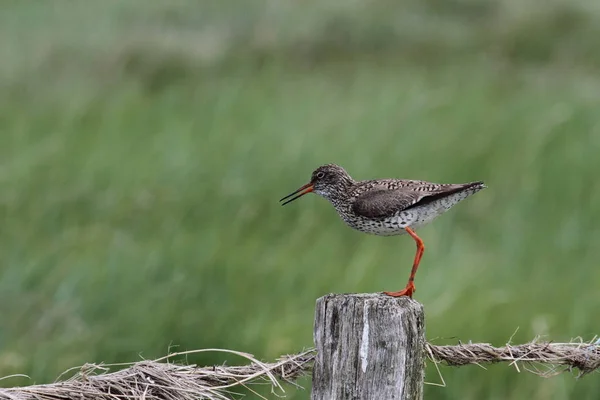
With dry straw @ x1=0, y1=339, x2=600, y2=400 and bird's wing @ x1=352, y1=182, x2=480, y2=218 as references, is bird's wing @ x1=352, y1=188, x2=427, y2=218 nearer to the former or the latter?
bird's wing @ x1=352, y1=182, x2=480, y2=218

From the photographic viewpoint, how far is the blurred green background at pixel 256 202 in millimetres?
6688

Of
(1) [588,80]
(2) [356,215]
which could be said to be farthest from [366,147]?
(1) [588,80]

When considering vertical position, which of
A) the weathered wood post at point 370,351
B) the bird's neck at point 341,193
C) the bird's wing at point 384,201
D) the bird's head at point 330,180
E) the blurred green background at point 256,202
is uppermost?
the blurred green background at point 256,202

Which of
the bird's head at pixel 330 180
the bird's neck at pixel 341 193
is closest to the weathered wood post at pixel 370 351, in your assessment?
the bird's neck at pixel 341 193

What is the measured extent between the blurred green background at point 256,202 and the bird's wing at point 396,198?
2.26 feet

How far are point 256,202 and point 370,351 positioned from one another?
5.34m

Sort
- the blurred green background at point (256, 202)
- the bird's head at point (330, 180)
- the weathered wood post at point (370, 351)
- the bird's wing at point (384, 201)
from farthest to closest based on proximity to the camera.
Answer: the blurred green background at point (256, 202), the bird's head at point (330, 180), the bird's wing at point (384, 201), the weathered wood post at point (370, 351)

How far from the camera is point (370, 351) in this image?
338 cm

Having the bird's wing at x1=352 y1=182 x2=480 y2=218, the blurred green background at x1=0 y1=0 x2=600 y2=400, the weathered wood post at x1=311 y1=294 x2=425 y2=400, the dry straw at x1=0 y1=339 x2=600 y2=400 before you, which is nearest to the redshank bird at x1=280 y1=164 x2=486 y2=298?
the bird's wing at x1=352 y1=182 x2=480 y2=218

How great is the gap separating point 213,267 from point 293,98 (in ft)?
15.6

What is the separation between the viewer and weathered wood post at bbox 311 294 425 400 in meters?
3.38

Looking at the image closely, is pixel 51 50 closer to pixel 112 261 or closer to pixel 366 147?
pixel 366 147

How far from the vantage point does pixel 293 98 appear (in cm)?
1154

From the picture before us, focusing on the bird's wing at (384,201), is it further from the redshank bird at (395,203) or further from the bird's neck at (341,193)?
the bird's neck at (341,193)
